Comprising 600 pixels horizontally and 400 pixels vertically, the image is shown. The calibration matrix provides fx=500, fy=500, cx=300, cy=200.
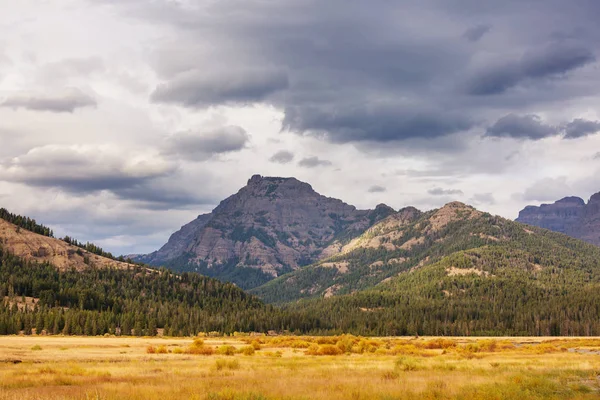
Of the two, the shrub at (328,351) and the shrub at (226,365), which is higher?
the shrub at (226,365)

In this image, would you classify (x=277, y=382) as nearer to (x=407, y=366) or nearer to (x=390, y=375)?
(x=390, y=375)

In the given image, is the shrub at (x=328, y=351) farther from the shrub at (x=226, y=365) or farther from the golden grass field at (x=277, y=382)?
the shrub at (x=226, y=365)

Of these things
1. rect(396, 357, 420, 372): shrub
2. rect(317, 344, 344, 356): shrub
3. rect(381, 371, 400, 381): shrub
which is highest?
rect(381, 371, 400, 381): shrub

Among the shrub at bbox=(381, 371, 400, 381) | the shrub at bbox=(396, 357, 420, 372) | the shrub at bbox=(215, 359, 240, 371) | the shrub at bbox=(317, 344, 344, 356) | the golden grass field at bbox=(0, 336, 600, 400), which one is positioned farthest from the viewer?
the shrub at bbox=(317, 344, 344, 356)

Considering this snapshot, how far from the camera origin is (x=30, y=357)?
2037 inches

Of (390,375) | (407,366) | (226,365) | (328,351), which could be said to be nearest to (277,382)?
(390,375)

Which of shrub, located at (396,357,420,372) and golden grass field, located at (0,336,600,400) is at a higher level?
golden grass field, located at (0,336,600,400)

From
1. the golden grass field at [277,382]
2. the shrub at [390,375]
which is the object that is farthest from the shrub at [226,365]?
the shrub at [390,375]

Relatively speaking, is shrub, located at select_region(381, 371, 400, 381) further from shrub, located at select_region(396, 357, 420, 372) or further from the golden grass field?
shrub, located at select_region(396, 357, 420, 372)

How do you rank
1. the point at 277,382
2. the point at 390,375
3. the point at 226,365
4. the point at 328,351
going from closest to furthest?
the point at 277,382, the point at 390,375, the point at 226,365, the point at 328,351

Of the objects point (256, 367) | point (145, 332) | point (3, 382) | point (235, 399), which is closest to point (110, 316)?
point (145, 332)

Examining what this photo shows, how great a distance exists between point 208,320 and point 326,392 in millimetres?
168125

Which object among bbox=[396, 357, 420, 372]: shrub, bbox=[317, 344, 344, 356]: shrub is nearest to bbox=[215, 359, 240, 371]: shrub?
bbox=[396, 357, 420, 372]: shrub

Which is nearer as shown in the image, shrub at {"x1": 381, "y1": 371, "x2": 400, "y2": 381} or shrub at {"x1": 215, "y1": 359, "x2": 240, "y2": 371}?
Answer: shrub at {"x1": 381, "y1": 371, "x2": 400, "y2": 381}
